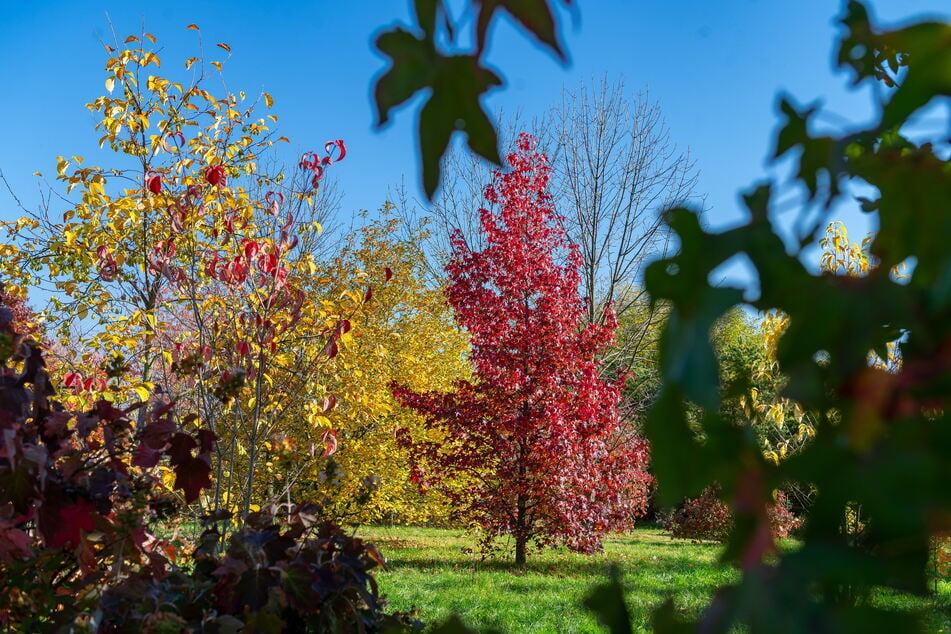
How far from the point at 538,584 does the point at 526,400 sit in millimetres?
2082

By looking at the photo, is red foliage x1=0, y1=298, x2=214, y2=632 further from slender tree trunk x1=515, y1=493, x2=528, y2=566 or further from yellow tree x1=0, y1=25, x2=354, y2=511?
slender tree trunk x1=515, y1=493, x2=528, y2=566

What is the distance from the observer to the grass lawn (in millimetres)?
4699

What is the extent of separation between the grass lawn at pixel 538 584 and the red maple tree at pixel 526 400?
0.59 meters

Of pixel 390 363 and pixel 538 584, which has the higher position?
pixel 390 363

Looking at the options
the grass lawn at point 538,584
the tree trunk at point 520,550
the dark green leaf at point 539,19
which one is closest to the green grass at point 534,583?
the grass lawn at point 538,584

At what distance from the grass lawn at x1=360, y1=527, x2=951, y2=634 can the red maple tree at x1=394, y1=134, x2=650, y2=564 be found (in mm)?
587

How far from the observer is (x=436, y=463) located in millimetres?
8312

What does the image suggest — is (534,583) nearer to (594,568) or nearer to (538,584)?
(538,584)

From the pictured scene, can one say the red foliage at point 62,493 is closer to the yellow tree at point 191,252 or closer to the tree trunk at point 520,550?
the yellow tree at point 191,252

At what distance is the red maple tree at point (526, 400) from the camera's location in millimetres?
7609

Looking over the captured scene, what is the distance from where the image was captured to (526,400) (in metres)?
7.70

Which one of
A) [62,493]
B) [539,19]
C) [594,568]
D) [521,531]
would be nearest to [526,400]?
[521,531]

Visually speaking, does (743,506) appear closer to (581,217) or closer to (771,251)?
(771,251)

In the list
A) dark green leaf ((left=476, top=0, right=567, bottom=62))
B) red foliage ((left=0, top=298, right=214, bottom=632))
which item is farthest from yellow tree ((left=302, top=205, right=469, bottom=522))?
dark green leaf ((left=476, top=0, right=567, bottom=62))
